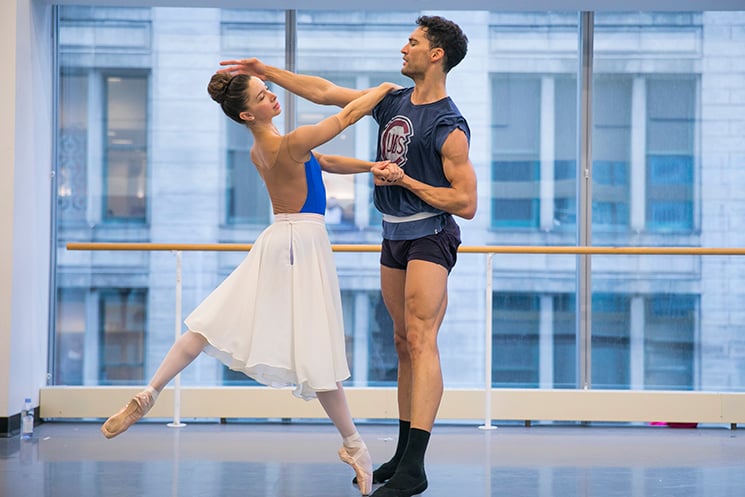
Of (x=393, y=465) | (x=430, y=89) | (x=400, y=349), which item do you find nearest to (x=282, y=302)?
(x=400, y=349)

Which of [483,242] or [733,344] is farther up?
[483,242]

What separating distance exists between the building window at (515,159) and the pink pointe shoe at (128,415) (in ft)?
10.1

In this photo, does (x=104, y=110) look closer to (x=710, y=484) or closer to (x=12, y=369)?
(x=12, y=369)

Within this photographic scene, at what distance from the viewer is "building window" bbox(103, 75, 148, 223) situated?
18.6 ft

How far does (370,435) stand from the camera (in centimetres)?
473

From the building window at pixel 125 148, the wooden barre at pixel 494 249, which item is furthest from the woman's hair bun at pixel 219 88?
the building window at pixel 125 148

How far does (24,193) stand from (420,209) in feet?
7.69

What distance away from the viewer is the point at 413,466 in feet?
9.89

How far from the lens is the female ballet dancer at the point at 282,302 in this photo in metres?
3.06

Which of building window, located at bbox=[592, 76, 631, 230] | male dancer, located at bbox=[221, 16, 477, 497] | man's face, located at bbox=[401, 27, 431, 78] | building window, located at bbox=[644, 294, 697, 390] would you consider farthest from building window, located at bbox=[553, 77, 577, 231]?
man's face, located at bbox=[401, 27, 431, 78]

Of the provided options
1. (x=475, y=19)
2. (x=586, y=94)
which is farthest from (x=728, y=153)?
(x=475, y=19)

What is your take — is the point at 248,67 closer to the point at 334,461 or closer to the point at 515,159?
the point at 334,461

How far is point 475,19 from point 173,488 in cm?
351

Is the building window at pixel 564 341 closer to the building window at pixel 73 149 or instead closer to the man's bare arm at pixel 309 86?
the man's bare arm at pixel 309 86
